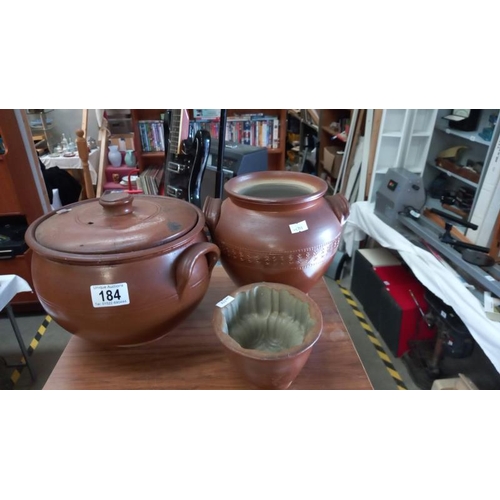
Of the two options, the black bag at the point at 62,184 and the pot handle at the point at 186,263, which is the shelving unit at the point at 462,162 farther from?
the black bag at the point at 62,184

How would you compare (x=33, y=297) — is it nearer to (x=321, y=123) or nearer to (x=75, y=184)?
(x=75, y=184)

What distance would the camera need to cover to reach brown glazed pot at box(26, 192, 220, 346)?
817 mm

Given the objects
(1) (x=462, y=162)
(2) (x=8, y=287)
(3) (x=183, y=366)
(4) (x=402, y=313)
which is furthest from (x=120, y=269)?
(1) (x=462, y=162)

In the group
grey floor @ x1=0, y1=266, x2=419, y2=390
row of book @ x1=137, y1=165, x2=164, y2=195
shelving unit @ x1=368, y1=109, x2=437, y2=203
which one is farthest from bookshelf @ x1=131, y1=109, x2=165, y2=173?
shelving unit @ x1=368, y1=109, x2=437, y2=203

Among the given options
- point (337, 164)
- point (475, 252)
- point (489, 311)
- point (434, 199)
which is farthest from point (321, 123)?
point (489, 311)

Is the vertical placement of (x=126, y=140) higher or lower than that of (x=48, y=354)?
higher

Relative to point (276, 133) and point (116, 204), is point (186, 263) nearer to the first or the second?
point (116, 204)

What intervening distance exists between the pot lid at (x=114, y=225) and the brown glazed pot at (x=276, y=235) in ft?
0.35

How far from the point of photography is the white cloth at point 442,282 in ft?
4.68

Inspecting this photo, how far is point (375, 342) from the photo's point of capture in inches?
88.0

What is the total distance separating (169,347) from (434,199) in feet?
7.30

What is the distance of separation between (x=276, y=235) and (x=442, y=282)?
43.8 inches

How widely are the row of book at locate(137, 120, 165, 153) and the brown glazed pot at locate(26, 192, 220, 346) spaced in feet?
7.93

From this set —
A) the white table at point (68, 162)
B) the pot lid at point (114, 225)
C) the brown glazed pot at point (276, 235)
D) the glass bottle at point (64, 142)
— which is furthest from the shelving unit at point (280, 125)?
the pot lid at point (114, 225)
